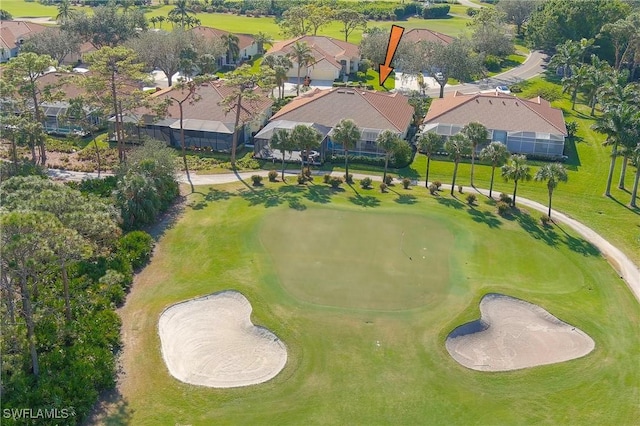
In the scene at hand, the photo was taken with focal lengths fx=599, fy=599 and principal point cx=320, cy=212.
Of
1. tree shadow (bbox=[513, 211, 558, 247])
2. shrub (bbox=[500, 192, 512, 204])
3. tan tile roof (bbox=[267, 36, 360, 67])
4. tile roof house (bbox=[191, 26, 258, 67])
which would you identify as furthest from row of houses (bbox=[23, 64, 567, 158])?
tile roof house (bbox=[191, 26, 258, 67])

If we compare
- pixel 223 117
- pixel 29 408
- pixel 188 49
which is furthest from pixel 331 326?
pixel 188 49

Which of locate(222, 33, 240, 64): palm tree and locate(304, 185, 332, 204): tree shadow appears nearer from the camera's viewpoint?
locate(304, 185, 332, 204): tree shadow

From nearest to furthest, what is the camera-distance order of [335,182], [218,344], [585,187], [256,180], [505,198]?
[218,344] < [505,198] < [335,182] < [256,180] < [585,187]

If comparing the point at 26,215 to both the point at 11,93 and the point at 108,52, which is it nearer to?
the point at 108,52

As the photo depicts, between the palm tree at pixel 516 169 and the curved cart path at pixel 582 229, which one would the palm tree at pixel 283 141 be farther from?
the palm tree at pixel 516 169

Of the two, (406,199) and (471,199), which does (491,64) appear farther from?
(406,199)

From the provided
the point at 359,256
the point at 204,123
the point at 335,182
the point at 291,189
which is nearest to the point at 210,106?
the point at 204,123

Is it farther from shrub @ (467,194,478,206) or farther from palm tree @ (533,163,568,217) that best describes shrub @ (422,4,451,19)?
palm tree @ (533,163,568,217)
